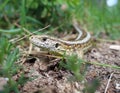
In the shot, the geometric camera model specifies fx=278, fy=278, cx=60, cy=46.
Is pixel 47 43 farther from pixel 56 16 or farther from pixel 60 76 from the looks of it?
pixel 56 16

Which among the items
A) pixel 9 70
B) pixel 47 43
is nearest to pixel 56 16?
pixel 47 43

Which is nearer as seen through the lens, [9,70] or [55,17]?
[9,70]

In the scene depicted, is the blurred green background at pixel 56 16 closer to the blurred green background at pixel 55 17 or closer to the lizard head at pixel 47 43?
the blurred green background at pixel 55 17

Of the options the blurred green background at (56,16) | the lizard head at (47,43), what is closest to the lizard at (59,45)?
the lizard head at (47,43)

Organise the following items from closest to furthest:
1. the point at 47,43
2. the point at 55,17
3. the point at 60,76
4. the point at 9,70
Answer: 1. the point at 9,70
2. the point at 60,76
3. the point at 47,43
4. the point at 55,17

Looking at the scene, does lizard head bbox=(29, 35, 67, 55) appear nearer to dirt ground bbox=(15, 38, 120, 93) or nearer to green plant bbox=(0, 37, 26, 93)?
dirt ground bbox=(15, 38, 120, 93)

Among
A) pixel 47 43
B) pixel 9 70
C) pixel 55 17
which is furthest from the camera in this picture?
pixel 55 17
